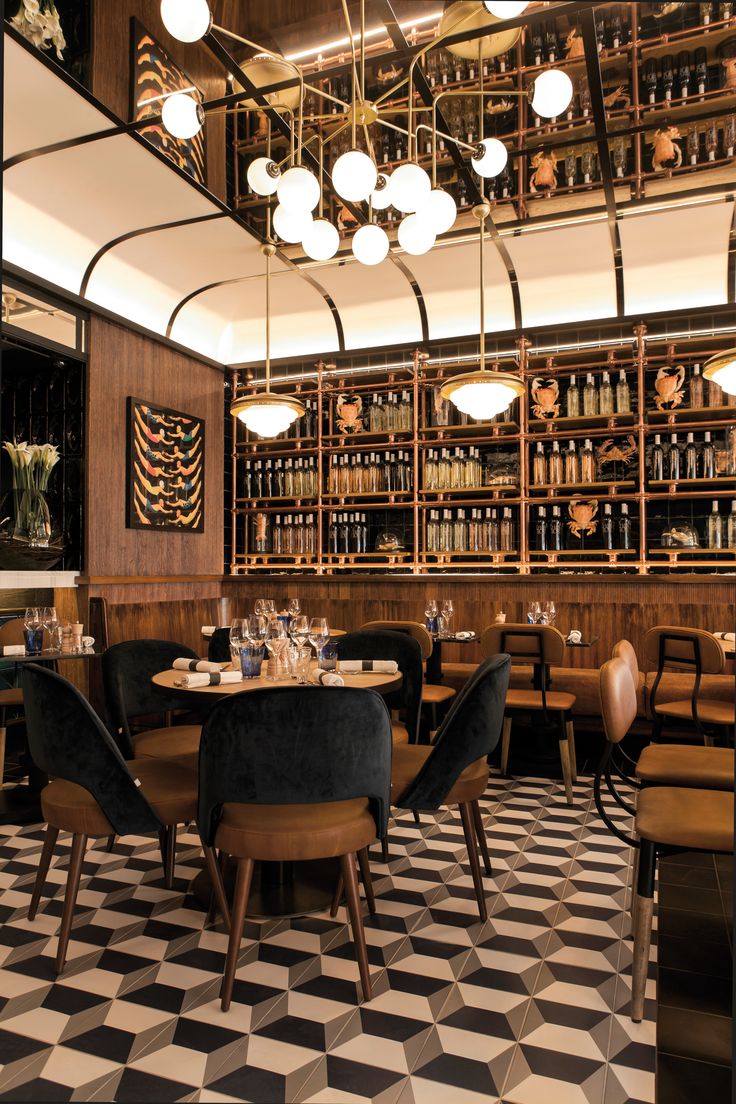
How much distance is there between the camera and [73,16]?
470cm

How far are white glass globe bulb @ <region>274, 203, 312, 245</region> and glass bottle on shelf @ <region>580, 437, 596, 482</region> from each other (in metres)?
4.19

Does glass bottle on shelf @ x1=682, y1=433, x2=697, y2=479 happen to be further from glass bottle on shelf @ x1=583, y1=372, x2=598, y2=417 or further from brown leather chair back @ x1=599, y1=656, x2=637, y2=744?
brown leather chair back @ x1=599, y1=656, x2=637, y2=744

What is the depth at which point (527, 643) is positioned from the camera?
4625 millimetres

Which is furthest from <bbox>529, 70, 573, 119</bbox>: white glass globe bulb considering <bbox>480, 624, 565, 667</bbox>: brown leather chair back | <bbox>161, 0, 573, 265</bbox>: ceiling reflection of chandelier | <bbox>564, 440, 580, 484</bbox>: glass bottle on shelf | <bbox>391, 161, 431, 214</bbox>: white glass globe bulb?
<bbox>564, 440, 580, 484</bbox>: glass bottle on shelf

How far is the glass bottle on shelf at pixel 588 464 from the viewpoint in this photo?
682cm

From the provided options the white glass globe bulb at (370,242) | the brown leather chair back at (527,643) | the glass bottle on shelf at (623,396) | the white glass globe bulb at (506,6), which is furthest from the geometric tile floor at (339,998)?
the glass bottle on shelf at (623,396)

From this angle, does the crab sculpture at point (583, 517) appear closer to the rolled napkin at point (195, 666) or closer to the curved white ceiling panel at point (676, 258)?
the curved white ceiling panel at point (676, 258)

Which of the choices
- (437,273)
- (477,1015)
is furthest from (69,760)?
(437,273)

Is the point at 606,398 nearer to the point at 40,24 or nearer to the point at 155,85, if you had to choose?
the point at 155,85

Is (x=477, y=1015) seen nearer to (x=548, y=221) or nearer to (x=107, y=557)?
(x=107, y=557)

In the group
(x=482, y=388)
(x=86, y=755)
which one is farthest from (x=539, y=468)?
(x=86, y=755)

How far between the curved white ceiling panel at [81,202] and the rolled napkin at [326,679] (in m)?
3.82

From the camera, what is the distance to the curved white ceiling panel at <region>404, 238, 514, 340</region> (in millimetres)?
6754

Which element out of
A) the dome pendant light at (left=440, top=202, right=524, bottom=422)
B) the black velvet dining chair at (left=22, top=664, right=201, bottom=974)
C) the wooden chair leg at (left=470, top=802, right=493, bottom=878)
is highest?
the dome pendant light at (left=440, top=202, right=524, bottom=422)
